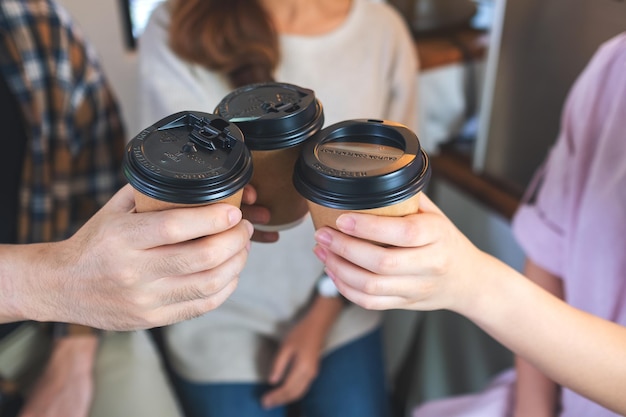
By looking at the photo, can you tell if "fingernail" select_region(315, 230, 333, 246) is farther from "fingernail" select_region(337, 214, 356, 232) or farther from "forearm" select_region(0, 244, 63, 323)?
"forearm" select_region(0, 244, 63, 323)

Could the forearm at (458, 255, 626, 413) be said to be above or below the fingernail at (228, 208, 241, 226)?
below

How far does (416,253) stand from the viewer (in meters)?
0.46

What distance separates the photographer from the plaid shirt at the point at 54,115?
0.78 meters

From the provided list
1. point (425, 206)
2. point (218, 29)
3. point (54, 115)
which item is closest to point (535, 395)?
point (425, 206)

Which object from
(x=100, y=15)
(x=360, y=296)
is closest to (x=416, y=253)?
(x=360, y=296)

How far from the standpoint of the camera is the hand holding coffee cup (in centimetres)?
42

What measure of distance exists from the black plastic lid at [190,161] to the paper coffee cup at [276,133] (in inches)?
1.3

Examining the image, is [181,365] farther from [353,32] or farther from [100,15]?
[100,15]

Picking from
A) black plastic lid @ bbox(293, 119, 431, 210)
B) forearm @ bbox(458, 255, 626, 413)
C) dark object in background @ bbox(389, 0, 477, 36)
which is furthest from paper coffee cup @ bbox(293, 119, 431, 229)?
dark object in background @ bbox(389, 0, 477, 36)

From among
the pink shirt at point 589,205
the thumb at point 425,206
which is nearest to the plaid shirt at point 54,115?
the thumb at point 425,206

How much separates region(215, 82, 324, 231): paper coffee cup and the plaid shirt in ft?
1.03

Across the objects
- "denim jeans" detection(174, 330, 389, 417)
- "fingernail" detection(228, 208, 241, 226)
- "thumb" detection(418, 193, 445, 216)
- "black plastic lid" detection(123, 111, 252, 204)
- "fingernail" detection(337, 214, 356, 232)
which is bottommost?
"denim jeans" detection(174, 330, 389, 417)

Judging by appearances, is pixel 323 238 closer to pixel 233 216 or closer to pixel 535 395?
pixel 233 216

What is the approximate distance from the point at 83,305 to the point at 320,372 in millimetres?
613
